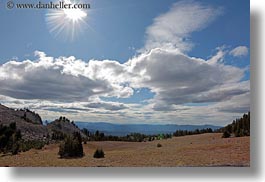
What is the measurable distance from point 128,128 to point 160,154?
47 centimetres

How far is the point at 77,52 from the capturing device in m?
4.51

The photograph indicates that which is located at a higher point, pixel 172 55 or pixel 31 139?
pixel 172 55

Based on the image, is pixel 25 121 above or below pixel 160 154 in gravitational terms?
above

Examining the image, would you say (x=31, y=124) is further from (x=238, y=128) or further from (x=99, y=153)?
(x=238, y=128)

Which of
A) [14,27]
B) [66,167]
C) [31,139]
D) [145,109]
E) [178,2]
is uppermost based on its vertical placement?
[178,2]

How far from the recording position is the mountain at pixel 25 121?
4465 millimetres

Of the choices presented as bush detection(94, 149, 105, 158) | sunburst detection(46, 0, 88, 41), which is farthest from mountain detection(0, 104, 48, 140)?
sunburst detection(46, 0, 88, 41)

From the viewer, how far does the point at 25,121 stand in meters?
4.46

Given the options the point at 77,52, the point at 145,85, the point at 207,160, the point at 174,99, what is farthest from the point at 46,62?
the point at 207,160

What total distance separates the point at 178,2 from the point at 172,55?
1.90ft

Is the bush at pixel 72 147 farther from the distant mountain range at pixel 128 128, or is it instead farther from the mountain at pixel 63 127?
the distant mountain range at pixel 128 128

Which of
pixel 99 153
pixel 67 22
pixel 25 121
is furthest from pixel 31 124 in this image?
pixel 67 22

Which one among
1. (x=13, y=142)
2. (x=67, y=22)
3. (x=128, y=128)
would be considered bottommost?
(x=13, y=142)

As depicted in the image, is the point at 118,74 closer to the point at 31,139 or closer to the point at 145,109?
the point at 145,109
